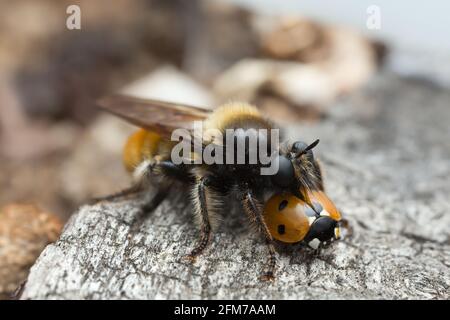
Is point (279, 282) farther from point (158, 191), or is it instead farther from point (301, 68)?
point (301, 68)

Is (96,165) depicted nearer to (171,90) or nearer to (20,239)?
(171,90)

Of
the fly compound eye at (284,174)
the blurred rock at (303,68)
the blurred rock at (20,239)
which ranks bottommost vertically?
the blurred rock at (20,239)

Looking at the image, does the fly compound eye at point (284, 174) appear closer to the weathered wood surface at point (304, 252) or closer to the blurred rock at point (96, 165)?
the weathered wood surface at point (304, 252)

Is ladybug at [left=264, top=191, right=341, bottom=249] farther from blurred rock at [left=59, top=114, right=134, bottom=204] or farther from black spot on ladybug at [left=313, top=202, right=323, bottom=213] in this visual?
blurred rock at [left=59, top=114, right=134, bottom=204]

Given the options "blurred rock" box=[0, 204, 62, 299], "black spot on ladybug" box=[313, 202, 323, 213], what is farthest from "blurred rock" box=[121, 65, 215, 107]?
"black spot on ladybug" box=[313, 202, 323, 213]

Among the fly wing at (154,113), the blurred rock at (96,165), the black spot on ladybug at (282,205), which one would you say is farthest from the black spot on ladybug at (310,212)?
the blurred rock at (96,165)
